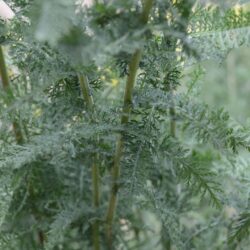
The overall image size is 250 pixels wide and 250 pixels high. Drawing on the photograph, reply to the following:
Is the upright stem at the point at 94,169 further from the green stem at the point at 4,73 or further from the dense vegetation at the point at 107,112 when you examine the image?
the green stem at the point at 4,73

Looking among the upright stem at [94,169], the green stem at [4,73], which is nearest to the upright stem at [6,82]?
the green stem at [4,73]

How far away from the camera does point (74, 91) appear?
2.04ft

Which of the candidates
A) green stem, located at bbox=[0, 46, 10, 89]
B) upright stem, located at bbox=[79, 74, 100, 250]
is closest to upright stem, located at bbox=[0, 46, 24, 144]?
green stem, located at bbox=[0, 46, 10, 89]

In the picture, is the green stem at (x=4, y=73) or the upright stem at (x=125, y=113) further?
the green stem at (x=4, y=73)

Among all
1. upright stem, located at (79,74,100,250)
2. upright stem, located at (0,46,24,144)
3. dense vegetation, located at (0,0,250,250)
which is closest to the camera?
dense vegetation, located at (0,0,250,250)

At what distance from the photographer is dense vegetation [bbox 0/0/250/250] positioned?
0.45 meters

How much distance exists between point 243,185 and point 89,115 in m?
0.33

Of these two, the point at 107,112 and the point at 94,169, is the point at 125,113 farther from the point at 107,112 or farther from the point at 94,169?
the point at 94,169

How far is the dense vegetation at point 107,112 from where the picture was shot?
447 mm

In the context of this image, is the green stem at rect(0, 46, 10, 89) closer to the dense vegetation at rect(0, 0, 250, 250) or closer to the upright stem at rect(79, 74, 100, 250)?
the dense vegetation at rect(0, 0, 250, 250)

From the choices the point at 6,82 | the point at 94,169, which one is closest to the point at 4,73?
the point at 6,82

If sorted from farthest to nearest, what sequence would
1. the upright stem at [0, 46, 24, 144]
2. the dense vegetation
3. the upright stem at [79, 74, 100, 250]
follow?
the upright stem at [0, 46, 24, 144] → the upright stem at [79, 74, 100, 250] → the dense vegetation

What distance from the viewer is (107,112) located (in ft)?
1.99

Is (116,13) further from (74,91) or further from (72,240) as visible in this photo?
(72,240)
